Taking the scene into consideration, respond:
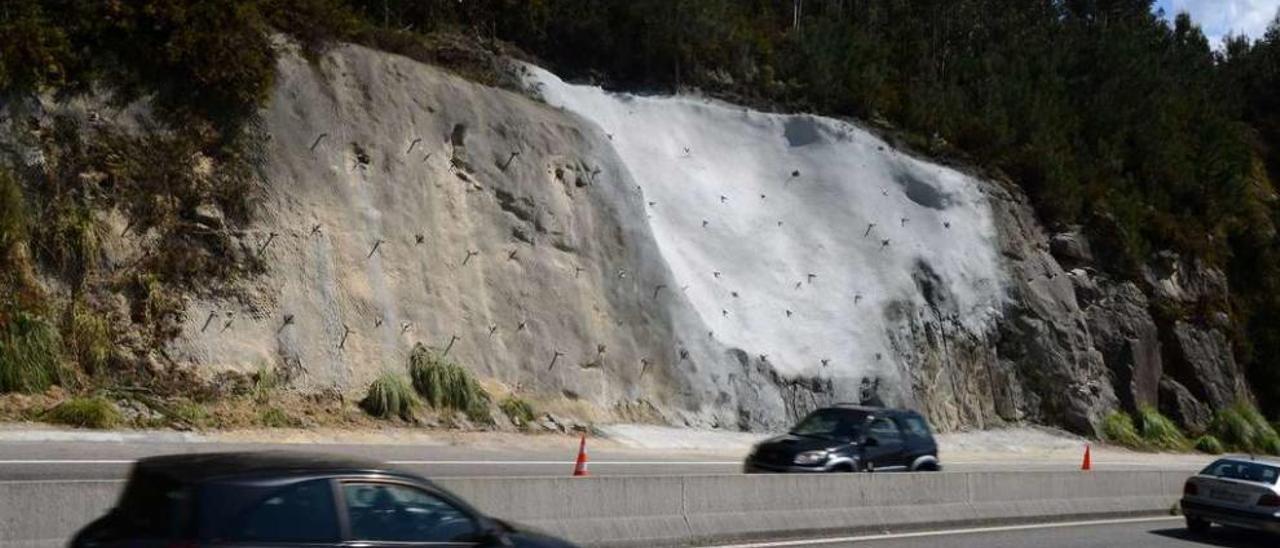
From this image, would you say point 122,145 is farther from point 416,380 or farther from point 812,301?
point 812,301

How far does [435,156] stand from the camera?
Result: 2945 centimetres

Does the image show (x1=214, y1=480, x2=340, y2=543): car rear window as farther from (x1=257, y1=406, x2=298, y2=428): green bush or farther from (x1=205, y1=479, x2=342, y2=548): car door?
(x1=257, y1=406, x2=298, y2=428): green bush

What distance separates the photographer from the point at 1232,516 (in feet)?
60.0

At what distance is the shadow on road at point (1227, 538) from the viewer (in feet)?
60.2

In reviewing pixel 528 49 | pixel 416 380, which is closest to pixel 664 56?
pixel 528 49

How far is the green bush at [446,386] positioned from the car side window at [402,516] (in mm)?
17220

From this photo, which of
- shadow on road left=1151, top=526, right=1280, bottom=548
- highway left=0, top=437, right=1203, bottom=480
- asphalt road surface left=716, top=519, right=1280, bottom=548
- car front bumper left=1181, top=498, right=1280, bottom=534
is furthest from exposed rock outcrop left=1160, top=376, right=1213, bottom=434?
car front bumper left=1181, top=498, right=1280, bottom=534

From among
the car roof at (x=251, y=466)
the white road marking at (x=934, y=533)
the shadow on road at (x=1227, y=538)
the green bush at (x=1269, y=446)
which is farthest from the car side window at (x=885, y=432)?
the green bush at (x=1269, y=446)

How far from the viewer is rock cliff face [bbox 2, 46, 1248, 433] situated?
26.2 metres

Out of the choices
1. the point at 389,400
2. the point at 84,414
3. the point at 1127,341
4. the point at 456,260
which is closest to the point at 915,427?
the point at 389,400

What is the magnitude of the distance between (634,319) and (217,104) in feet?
33.1

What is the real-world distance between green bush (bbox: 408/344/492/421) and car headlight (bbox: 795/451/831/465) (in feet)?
28.3

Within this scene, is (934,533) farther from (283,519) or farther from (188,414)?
(188,414)

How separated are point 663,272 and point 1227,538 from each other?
1522cm
